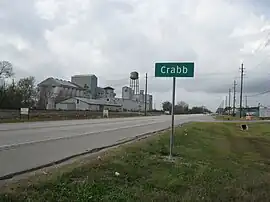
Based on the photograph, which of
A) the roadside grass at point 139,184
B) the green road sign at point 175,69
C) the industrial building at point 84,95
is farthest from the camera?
the industrial building at point 84,95

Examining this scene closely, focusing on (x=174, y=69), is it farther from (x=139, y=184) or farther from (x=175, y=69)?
(x=139, y=184)

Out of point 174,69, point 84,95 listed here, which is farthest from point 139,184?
point 84,95

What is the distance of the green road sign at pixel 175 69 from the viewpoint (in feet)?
40.5

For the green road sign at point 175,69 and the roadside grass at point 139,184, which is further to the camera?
the green road sign at point 175,69

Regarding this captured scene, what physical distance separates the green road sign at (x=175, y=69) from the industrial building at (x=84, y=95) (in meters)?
101

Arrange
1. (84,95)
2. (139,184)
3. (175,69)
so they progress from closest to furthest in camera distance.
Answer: (139,184)
(175,69)
(84,95)

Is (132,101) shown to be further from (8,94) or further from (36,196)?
(36,196)

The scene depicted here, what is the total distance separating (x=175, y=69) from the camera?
491 inches

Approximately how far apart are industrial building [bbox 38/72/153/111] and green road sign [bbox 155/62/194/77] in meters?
101

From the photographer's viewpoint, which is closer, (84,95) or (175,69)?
(175,69)

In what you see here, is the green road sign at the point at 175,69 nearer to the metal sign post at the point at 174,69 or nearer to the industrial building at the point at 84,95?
the metal sign post at the point at 174,69

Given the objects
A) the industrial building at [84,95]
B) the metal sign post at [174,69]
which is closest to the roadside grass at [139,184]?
the metal sign post at [174,69]

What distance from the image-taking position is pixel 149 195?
7723 mm

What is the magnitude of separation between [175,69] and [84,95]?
142 m
